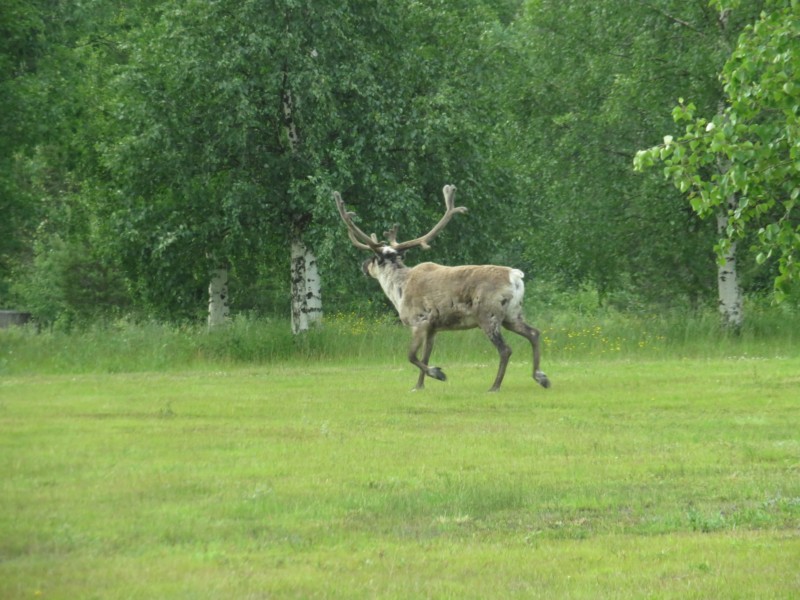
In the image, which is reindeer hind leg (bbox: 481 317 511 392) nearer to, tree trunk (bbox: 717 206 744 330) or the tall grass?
the tall grass

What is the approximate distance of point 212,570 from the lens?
24.5ft

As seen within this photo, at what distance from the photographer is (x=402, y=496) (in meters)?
9.81

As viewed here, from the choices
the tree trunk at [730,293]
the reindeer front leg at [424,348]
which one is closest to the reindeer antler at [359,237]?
the reindeer front leg at [424,348]

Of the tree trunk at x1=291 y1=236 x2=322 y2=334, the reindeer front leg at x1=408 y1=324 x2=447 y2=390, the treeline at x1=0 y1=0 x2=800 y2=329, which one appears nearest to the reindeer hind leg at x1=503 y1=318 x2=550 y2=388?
the reindeer front leg at x1=408 y1=324 x2=447 y2=390

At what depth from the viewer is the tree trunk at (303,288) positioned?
97.7 feet

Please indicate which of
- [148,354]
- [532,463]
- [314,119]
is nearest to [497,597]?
[532,463]

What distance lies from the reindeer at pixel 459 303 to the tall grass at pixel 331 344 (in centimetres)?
568

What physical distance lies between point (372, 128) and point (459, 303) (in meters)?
10.7

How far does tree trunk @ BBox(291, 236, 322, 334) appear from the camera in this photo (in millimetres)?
29766

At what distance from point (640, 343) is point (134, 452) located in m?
16.0

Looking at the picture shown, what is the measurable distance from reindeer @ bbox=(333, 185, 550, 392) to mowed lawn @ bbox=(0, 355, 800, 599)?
52.9 inches

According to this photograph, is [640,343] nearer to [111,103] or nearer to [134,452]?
[111,103]

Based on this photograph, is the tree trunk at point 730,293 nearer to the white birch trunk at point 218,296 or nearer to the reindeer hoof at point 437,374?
the reindeer hoof at point 437,374

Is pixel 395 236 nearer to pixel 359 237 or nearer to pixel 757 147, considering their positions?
pixel 359 237
